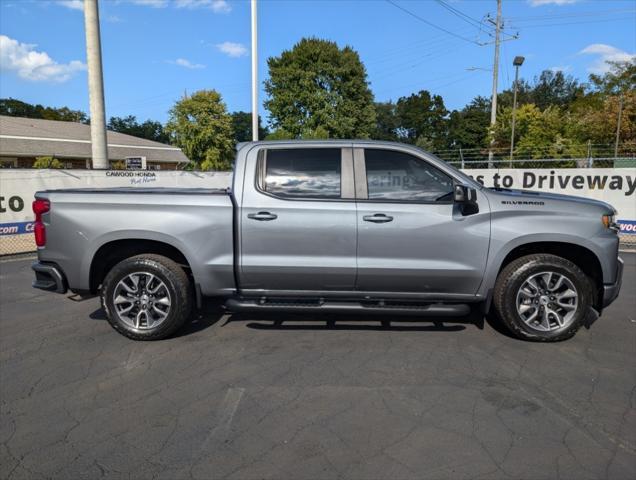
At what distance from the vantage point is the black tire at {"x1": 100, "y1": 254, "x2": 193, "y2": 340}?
175 inches

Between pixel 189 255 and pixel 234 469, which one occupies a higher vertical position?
pixel 189 255

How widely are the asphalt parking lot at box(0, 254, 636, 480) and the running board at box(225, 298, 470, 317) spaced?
1.15 feet

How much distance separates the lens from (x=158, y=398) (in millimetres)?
3428

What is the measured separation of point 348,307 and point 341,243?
61cm

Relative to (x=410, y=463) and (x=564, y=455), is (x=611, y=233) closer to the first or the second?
(x=564, y=455)

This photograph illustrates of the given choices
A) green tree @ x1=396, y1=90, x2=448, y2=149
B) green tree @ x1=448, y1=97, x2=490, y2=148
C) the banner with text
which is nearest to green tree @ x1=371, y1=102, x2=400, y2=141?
green tree @ x1=396, y1=90, x2=448, y2=149

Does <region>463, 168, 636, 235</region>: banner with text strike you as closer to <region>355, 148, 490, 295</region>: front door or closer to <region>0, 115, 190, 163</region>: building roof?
<region>355, 148, 490, 295</region>: front door

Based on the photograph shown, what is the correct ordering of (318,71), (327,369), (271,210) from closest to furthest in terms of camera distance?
(327,369), (271,210), (318,71)

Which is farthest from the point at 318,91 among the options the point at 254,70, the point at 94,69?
the point at 94,69

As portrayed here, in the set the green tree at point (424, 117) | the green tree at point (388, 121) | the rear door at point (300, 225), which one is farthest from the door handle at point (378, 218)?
the green tree at point (388, 121)

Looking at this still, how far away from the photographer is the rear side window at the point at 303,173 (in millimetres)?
4430

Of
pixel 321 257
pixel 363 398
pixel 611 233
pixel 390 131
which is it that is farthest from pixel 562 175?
pixel 390 131

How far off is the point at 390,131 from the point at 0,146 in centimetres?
7547

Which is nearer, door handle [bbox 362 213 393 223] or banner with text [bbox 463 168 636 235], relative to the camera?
door handle [bbox 362 213 393 223]
